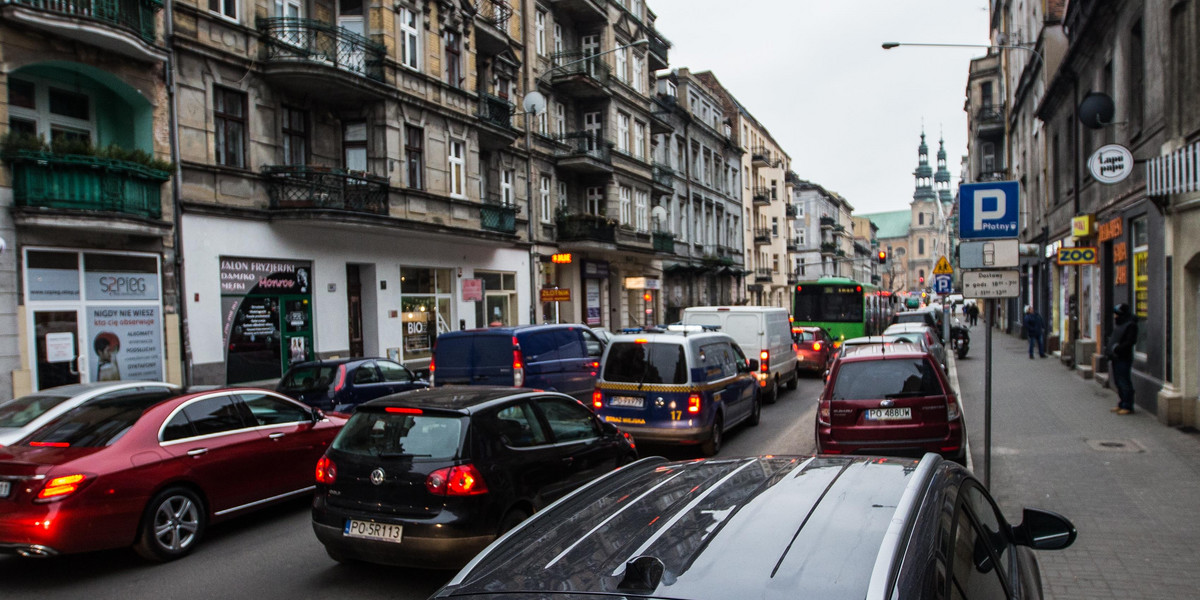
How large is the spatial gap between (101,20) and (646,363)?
1151 cm

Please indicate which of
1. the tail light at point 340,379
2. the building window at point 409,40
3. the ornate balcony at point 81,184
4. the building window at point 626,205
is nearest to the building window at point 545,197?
the building window at point 626,205

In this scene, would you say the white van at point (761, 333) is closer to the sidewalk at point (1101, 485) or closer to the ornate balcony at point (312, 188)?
the sidewalk at point (1101, 485)

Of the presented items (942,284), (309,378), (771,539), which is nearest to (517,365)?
(309,378)

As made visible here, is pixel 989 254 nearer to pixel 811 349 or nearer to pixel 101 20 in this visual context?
pixel 101 20

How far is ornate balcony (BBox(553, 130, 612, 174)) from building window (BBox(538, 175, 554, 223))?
93 cm

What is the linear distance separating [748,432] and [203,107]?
13.2 m

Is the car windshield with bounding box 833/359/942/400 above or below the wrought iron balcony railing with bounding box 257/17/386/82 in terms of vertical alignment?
below

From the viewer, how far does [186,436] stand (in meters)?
7.20

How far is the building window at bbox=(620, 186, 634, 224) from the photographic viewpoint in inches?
1367

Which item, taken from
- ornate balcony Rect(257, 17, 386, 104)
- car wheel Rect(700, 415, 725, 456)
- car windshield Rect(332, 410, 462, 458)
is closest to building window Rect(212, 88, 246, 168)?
ornate balcony Rect(257, 17, 386, 104)

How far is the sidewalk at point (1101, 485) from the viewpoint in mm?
5957

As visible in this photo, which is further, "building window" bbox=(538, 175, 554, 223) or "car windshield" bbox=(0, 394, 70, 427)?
"building window" bbox=(538, 175, 554, 223)

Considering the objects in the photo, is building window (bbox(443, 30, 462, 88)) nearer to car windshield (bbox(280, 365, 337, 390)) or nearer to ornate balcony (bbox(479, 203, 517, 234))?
ornate balcony (bbox(479, 203, 517, 234))

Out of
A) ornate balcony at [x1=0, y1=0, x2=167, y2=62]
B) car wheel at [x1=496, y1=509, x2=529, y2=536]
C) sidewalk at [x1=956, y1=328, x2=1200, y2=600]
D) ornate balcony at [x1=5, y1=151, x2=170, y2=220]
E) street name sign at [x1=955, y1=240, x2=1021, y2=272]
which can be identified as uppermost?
ornate balcony at [x1=0, y1=0, x2=167, y2=62]
